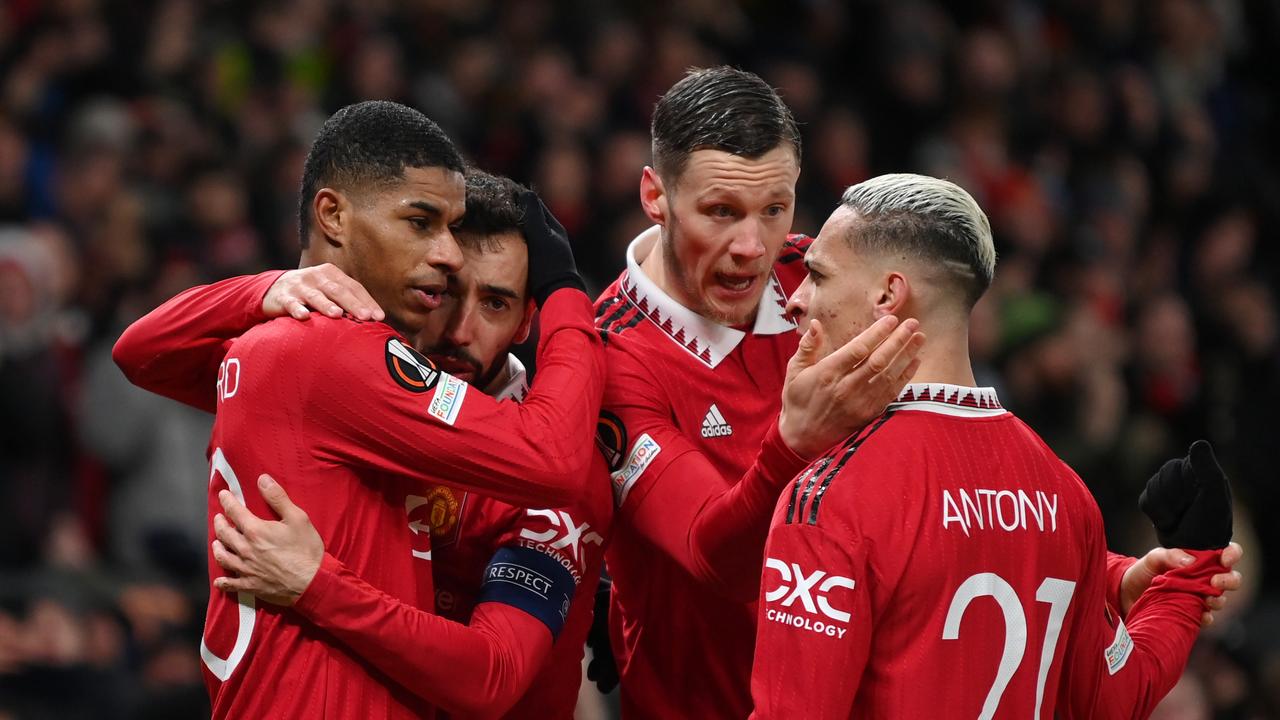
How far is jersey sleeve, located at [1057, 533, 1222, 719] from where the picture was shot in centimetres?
350

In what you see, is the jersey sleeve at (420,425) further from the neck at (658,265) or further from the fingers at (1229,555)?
the fingers at (1229,555)

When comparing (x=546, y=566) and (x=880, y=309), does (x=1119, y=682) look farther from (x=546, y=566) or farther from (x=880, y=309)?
(x=546, y=566)

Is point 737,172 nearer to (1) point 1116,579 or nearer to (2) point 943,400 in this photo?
(2) point 943,400

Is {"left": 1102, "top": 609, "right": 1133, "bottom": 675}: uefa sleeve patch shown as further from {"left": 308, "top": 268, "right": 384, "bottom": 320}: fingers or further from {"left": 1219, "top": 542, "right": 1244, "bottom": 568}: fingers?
{"left": 308, "top": 268, "right": 384, "bottom": 320}: fingers

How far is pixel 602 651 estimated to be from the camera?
183 inches

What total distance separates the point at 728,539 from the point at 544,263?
92 cm

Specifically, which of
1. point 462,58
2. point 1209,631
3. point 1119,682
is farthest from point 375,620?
point 462,58

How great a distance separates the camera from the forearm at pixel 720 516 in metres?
3.50

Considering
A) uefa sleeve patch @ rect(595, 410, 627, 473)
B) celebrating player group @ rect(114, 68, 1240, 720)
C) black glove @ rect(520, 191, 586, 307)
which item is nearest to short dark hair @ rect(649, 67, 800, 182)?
celebrating player group @ rect(114, 68, 1240, 720)

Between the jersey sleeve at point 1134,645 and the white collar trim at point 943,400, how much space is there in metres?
0.45

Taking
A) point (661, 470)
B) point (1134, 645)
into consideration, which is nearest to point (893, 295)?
point (661, 470)

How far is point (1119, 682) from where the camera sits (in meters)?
3.59

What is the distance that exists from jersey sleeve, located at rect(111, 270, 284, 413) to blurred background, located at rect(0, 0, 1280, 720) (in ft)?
8.51

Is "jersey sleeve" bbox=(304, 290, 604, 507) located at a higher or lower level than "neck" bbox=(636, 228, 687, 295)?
lower
